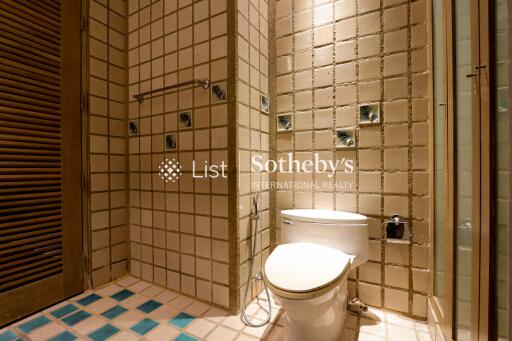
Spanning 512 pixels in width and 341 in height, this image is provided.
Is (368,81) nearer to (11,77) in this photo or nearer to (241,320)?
(241,320)

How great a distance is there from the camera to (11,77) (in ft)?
4.00

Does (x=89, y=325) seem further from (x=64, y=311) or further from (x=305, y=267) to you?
(x=305, y=267)

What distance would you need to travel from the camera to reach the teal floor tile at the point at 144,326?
3.84 ft

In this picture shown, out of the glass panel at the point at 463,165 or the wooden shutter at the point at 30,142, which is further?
the wooden shutter at the point at 30,142

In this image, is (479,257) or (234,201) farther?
(234,201)

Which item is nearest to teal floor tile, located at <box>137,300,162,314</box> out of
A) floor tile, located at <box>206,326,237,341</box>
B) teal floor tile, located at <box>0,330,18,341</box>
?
floor tile, located at <box>206,326,237,341</box>

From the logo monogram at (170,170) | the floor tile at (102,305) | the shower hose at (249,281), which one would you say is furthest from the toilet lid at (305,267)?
the floor tile at (102,305)

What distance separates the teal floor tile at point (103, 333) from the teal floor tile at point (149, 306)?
172 mm

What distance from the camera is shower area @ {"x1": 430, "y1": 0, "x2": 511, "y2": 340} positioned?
0.59 meters

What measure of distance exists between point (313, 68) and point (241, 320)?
5.02ft

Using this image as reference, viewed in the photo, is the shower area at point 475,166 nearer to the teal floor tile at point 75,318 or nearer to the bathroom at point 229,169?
the bathroom at point 229,169

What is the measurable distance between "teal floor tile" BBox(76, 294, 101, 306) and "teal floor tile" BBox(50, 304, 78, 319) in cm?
4

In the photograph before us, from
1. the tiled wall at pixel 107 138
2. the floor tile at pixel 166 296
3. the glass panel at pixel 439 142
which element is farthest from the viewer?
the tiled wall at pixel 107 138

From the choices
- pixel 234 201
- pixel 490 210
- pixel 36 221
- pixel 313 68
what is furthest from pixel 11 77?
pixel 490 210
